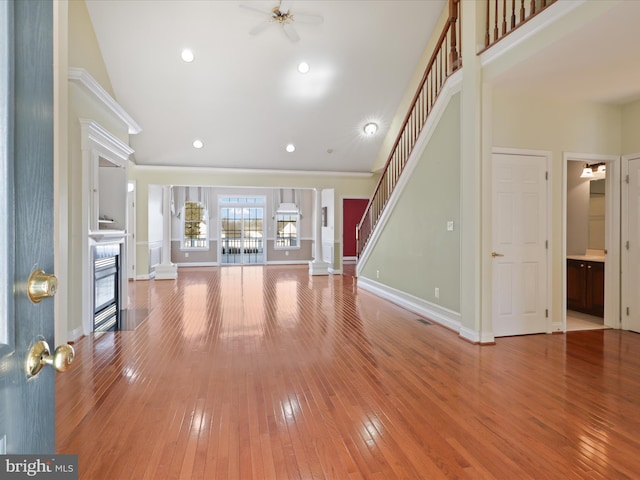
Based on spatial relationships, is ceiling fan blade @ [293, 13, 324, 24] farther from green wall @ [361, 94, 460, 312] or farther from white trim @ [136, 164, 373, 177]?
white trim @ [136, 164, 373, 177]

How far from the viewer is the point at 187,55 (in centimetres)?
639

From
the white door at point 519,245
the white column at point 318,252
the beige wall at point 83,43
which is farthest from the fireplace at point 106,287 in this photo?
the white column at point 318,252

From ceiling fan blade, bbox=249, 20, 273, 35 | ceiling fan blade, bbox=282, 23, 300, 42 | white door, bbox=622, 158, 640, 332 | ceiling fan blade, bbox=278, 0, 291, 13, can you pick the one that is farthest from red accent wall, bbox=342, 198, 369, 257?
white door, bbox=622, 158, 640, 332

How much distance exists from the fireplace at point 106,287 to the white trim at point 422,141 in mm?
4310

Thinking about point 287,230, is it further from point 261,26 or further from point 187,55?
point 261,26

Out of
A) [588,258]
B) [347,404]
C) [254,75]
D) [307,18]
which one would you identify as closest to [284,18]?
[307,18]

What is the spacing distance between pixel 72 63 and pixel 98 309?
3186 millimetres

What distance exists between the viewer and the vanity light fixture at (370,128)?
847 centimetres

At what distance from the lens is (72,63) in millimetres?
4719

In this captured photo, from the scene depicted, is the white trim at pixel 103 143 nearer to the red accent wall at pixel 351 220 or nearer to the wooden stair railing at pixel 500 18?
the wooden stair railing at pixel 500 18

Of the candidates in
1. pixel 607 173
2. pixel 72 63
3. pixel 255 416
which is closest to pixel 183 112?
pixel 72 63

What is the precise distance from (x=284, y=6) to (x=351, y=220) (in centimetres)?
920

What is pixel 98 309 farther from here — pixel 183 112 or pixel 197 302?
pixel 183 112

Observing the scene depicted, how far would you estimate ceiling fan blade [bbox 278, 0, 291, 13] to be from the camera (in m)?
4.90
